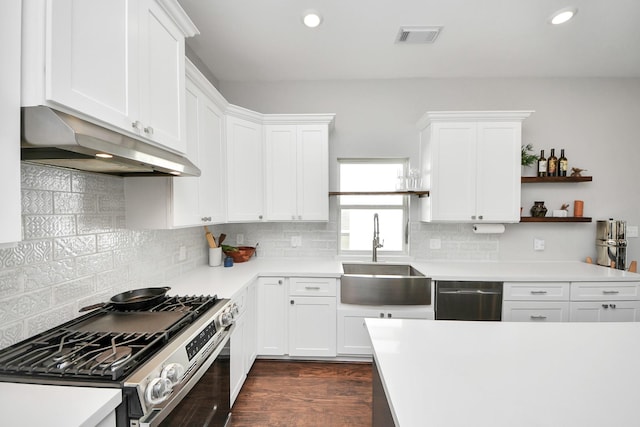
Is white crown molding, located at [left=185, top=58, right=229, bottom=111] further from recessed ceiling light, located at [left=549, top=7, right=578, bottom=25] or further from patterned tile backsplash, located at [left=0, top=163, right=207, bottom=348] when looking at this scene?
recessed ceiling light, located at [left=549, top=7, right=578, bottom=25]

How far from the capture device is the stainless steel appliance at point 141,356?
33.4 inches

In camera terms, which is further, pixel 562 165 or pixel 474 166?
pixel 562 165

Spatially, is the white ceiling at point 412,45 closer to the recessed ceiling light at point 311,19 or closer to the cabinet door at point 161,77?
the recessed ceiling light at point 311,19

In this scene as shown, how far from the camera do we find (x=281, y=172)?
2.80 meters

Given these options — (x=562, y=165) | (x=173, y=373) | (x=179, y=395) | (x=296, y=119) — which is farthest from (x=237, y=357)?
(x=562, y=165)

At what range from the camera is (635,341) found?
44.9 inches

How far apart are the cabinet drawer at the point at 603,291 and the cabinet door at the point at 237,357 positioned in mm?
2837

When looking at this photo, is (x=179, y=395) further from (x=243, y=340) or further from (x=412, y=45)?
(x=412, y=45)

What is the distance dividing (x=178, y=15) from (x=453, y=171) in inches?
100

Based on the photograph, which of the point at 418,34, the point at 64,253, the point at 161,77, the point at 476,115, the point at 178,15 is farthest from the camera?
the point at 476,115

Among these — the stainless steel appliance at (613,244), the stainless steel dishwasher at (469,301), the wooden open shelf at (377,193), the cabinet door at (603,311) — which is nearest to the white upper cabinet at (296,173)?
the wooden open shelf at (377,193)

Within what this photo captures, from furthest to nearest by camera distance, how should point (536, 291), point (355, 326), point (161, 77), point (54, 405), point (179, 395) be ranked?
point (355, 326) → point (536, 291) → point (161, 77) → point (179, 395) → point (54, 405)

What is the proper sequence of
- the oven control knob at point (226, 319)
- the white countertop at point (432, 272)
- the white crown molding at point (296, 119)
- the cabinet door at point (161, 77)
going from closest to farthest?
the cabinet door at point (161, 77) → the oven control knob at point (226, 319) → the white countertop at point (432, 272) → the white crown molding at point (296, 119)

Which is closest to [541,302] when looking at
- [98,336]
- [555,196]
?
[555,196]
